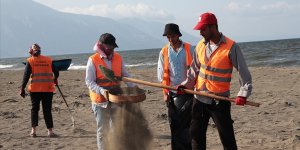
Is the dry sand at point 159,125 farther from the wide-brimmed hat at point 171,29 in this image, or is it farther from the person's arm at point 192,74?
the wide-brimmed hat at point 171,29

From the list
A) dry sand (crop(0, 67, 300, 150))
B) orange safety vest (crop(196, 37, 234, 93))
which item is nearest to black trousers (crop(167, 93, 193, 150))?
dry sand (crop(0, 67, 300, 150))

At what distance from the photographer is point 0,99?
12938 millimetres

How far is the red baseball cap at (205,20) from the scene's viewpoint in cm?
433

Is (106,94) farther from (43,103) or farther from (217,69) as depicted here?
(43,103)

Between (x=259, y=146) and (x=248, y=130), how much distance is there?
108cm

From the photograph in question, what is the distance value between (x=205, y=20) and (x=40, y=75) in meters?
4.26

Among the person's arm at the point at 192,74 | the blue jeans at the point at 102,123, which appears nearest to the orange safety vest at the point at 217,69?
the person's arm at the point at 192,74

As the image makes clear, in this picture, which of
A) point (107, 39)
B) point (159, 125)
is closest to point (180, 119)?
point (107, 39)

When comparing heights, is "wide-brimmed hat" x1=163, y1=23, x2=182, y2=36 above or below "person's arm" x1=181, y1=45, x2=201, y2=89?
above

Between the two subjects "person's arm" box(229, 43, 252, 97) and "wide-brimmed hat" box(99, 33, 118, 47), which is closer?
"person's arm" box(229, 43, 252, 97)

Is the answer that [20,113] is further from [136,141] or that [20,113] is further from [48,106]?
[136,141]

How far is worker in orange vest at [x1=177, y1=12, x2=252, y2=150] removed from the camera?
4.27 metres

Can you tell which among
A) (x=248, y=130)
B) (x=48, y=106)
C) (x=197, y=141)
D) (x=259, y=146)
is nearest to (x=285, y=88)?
(x=248, y=130)

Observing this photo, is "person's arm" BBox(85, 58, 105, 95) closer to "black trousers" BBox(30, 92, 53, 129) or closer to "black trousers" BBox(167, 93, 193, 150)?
"black trousers" BBox(167, 93, 193, 150)
